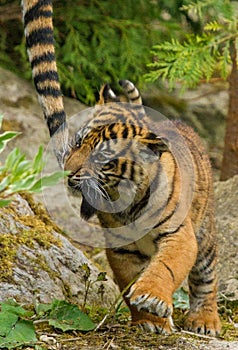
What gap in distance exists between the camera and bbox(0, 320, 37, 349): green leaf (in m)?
4.29

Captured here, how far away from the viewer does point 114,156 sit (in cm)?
477

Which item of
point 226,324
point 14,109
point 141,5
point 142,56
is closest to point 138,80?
point 142,56

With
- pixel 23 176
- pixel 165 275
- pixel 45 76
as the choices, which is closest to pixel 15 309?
pixel 165 275

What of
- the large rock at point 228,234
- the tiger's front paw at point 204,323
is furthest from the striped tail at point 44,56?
the large rock at point 228,234

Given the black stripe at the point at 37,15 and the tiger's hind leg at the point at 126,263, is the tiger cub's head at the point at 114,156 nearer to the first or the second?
the tiger's hind leg at the point at 126,263

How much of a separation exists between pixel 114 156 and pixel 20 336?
3.97 ft

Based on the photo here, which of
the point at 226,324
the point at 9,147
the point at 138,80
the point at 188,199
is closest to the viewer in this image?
the point at 188,199

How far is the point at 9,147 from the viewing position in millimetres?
10531

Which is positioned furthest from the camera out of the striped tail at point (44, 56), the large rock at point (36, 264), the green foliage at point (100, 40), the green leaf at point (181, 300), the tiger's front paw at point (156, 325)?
the green foliage at point (100, 40)

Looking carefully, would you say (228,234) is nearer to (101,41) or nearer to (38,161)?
(101,41)

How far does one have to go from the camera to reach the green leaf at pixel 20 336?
4285 millimetres

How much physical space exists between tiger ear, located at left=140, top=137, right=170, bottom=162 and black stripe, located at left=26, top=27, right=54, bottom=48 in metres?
0.89

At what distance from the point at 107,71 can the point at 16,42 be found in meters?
1.47

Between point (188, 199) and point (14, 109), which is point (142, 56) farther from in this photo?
point (188, 199)
